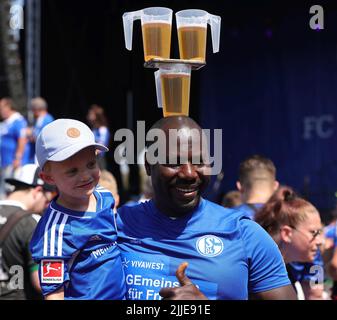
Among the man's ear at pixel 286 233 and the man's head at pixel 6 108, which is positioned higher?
the man's ear at pixel 286 233

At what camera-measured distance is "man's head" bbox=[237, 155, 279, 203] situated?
5.23m

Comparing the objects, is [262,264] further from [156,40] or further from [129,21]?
[129,21]

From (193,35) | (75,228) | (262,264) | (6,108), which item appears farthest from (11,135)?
(262,264)

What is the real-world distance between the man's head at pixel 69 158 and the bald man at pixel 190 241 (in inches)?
9.0

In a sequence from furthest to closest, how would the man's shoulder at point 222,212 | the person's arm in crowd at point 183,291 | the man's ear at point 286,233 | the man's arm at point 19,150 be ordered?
the man's arm at point 19,150
the man's ear at point 286,233
the man's shoulder at point 222,212
the person's arm in crowd at point 183,291

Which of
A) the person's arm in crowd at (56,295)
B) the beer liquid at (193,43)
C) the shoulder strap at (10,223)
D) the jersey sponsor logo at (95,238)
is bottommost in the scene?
the shoulder strap at (10,223)

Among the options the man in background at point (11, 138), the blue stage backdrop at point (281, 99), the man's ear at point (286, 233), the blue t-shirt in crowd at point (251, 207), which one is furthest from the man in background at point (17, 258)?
the blue stage backdrop at point (281, 99)

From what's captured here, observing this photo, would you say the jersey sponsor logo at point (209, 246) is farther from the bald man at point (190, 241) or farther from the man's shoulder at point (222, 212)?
the man's shoulder at point (222, 212)

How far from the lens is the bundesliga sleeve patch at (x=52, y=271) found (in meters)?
2.68

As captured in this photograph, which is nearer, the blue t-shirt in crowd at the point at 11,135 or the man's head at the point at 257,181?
the man's head at the point at 257,181

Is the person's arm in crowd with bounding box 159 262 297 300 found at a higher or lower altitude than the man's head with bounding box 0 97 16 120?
higher

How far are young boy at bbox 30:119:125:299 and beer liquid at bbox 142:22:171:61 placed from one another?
16.0 inches

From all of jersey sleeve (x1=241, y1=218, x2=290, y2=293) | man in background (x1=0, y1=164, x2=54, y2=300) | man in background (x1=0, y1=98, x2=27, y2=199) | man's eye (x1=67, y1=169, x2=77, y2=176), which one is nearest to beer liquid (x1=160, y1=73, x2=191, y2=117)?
man's eye (x1=67, y1=169, x2=77, y2=176)

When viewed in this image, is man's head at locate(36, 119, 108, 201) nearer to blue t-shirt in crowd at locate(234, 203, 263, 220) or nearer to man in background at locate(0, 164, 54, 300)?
man in background at locate(0, 164, 54, 300)
